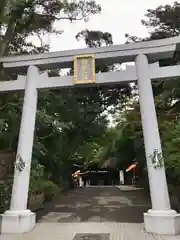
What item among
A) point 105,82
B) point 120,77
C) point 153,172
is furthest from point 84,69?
point 153,172

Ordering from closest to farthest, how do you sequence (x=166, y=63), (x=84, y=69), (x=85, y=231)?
(x=85, y=231)
(x=84, y=69)
(x=166, y=63)

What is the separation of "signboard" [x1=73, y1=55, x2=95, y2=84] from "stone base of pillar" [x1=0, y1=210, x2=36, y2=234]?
3.65 meters

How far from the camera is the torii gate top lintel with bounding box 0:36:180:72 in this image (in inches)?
264

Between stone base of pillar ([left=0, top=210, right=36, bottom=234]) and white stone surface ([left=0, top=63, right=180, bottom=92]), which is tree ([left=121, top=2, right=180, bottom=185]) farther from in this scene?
stone base of pillar ([left=0, top=210, right=36, bottom=234])

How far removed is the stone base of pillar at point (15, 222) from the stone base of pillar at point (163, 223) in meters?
2.80

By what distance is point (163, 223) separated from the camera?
536cm

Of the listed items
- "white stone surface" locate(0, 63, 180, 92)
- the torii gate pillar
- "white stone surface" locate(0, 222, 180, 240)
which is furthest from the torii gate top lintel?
"white stone surface" locate(0, 222, 180, 240)

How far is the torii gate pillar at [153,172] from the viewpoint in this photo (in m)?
5.38

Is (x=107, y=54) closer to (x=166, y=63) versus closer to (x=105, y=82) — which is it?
(x=105, y=82)

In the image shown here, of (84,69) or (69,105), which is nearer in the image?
(84,69)

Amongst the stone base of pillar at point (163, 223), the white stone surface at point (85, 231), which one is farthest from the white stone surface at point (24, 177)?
the stone base of pillar at point (163, 223)

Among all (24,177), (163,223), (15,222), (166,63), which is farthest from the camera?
(166,63)

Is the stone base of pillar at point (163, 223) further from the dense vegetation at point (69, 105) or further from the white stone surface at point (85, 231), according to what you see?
the dense vegetation at point (69, 105)

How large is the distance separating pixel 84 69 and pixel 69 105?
21.6 ft
